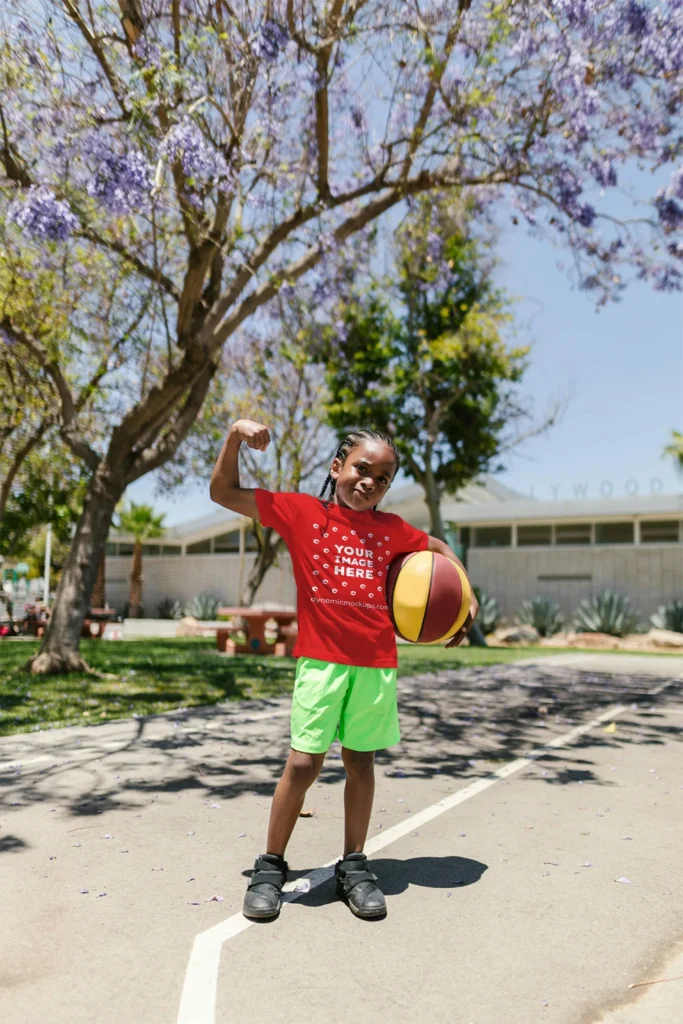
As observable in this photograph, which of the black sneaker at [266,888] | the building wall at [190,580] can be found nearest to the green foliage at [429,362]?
the building wall at [190,580]

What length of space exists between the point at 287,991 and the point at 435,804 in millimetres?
2785

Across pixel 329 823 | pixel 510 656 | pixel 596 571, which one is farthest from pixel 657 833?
pixel 596 571

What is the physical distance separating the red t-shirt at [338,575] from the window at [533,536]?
91.4 feet

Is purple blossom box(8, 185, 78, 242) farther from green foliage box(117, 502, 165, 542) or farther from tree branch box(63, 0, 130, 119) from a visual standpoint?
green foliage box(117, 502, 165, 542)

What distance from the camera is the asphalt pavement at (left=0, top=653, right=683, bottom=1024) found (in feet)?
8.98

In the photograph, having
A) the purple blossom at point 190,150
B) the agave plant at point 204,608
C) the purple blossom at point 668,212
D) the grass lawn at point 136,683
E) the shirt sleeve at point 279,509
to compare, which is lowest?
the grass lawn at point 136,683

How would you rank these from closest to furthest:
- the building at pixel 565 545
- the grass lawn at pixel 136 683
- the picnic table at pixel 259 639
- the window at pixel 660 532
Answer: the grass lawn at pixel 136 683 → the picnic table at pixel 259 639 → the building at pixel 565 545 → the window at pixel 660 532

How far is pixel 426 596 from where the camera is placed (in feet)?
12.3

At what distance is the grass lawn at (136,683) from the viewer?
8.41m

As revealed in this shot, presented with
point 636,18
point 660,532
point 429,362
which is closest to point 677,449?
point 660,532

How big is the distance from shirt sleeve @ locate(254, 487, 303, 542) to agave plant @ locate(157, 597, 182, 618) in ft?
123

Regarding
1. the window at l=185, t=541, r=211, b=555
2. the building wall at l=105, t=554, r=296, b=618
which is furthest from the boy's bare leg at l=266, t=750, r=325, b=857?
the window at l=185, t=541, r=211, b=555

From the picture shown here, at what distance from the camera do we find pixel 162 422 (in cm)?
1213

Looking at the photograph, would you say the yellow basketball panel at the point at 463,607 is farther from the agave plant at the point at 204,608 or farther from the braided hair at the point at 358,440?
the agave plant at the point at 204,608
